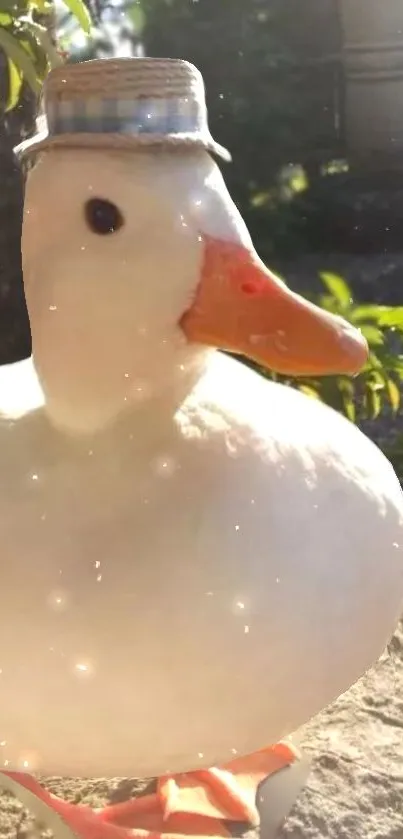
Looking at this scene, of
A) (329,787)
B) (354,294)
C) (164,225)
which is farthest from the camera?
(354,294)

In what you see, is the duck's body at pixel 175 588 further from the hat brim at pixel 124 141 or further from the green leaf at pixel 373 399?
the green leaf at pixel 373 399

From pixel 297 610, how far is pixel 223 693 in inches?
1.7

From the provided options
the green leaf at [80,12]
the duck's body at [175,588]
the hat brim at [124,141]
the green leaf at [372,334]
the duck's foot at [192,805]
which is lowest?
the duck's foot at [192,805]

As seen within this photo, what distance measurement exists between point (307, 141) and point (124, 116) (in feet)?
1.46

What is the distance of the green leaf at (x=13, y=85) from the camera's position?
0.51 m

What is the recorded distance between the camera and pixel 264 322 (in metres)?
0.33

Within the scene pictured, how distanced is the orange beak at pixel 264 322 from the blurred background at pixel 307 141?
0.84 ft

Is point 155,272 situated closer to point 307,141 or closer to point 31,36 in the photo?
point 31,36

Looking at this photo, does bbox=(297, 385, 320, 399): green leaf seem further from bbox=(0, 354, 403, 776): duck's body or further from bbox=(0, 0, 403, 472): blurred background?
bbox=(0, 354, 403, 776): duck's body

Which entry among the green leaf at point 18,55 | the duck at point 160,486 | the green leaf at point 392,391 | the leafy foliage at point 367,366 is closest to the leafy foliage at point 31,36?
the green leaf at point 18,55

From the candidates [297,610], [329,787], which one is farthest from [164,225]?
[329,787]

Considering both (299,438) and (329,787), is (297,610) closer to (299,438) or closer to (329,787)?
(299,438)

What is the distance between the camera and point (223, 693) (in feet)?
1.17

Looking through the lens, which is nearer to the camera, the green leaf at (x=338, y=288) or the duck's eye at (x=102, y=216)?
the duck's eye at (x=102, y=216)
